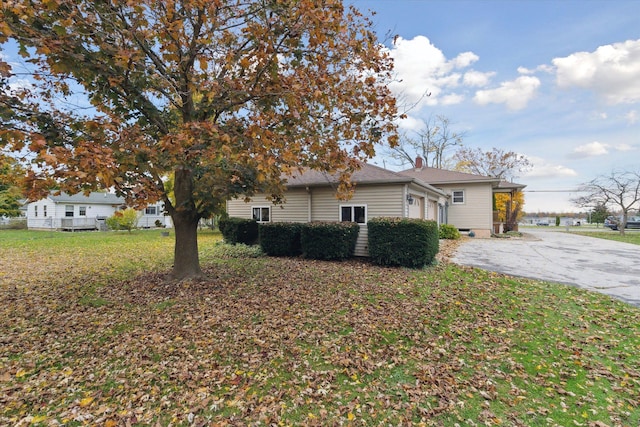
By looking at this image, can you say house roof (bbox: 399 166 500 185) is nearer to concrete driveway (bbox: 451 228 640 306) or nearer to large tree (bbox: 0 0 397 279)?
concrete driveway (bbox: 451 228 640 306)

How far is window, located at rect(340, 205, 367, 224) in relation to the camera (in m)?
11.1

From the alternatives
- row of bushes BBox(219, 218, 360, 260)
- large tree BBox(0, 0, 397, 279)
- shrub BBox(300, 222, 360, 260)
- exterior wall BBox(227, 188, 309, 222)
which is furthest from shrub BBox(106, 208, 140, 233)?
large tree BBox(0, 0, 397, 279)

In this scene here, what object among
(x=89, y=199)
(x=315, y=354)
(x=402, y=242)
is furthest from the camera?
(x=89, y=199)

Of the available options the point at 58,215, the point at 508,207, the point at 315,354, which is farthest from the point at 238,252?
the point at 58,215

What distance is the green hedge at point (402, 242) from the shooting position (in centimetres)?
876

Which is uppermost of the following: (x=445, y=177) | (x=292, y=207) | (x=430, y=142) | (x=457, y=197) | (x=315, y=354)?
(x=430, y=142)

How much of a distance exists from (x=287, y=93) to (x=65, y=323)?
503cm

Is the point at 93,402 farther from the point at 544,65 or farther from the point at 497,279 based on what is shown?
the point at 544,65

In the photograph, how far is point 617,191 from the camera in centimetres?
2331

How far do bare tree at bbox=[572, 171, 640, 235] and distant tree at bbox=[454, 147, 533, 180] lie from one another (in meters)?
8.48

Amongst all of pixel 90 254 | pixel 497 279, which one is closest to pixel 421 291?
pixel 497 279

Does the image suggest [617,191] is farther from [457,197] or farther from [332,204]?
[332,204]

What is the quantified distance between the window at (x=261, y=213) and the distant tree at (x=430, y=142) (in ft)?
66.2

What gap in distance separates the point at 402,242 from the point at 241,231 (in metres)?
6.84
